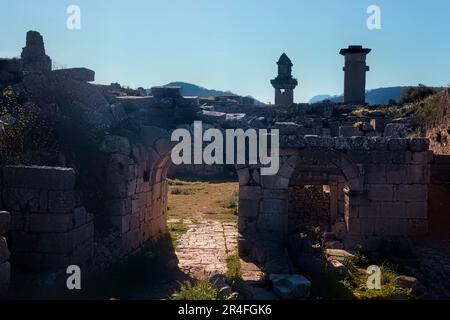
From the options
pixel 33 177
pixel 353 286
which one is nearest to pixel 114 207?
pixel 33 177

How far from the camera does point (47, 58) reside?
2180cm

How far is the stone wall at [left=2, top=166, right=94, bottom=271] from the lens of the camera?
729 centimetres

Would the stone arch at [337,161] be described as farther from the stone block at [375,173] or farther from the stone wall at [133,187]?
the stone wall at [133,187]

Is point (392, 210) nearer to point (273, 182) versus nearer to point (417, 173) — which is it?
point (417, 173)

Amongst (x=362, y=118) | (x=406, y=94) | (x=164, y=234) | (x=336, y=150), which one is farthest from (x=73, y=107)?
(x=406, y=94)

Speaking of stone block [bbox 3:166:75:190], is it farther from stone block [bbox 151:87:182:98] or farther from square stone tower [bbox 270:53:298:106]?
square stone tower [bbox 270:53:298:106]

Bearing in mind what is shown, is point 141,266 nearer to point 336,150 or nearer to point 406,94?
point 336,150

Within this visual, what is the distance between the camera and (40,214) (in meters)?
7.36

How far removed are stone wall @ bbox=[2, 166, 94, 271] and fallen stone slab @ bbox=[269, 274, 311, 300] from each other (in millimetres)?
3498

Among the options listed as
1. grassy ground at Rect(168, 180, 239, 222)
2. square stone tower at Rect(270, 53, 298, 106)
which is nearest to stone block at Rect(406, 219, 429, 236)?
grassy ground at Rect(168, 180, 239, 222)

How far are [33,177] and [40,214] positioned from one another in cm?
59

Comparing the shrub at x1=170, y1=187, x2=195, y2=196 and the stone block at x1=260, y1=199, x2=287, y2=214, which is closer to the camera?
the stone block at x1=260, y1=199, x2=287, y2=214

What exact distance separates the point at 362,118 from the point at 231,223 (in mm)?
9952

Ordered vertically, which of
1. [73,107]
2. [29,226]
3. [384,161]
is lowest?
[29,226]
